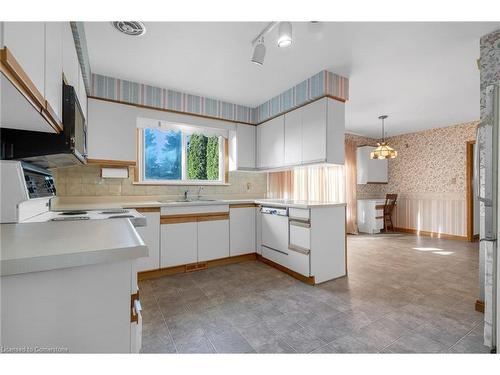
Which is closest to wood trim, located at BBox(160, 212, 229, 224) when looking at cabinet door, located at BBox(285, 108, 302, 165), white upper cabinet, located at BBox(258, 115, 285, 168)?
white upper cabinet, located at BBox(258, 115, 285, 168)

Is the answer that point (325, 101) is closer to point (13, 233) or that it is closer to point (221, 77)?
point (221, 77)

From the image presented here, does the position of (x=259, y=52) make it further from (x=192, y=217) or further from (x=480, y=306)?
(x=480, y=306)

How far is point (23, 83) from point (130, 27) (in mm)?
1557

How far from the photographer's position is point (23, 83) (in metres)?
0.77

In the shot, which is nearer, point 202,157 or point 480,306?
point 480,306

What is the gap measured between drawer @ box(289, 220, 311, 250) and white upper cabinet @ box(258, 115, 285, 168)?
1.01 metres

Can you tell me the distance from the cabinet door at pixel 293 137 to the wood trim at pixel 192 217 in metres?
1.17

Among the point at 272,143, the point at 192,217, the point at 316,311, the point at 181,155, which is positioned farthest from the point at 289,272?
the point at 181,155

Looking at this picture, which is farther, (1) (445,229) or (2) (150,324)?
(1) (445,229)

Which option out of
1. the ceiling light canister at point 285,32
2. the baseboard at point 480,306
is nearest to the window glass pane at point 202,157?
the ceiling light canister at point 285,32

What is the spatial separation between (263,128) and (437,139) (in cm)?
423

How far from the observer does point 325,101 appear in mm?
2746

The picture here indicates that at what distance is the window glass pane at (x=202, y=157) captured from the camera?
377 cm
